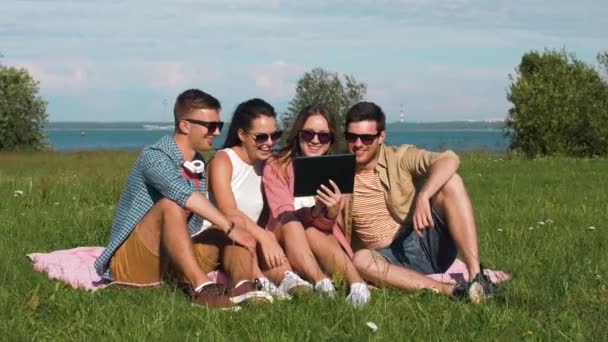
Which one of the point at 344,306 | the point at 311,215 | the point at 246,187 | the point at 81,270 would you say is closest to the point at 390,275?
the point at 311,215

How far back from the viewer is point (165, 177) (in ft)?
20.4

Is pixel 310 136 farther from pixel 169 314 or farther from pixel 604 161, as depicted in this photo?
pixel 604 161

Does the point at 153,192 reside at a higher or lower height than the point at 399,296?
higher

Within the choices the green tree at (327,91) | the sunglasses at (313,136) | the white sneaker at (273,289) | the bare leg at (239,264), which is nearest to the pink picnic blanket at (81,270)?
the bare leg at (239,264)

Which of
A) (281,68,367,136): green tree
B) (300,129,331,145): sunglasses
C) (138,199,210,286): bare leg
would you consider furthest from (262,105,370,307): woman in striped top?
(281,68,367,136): green tree

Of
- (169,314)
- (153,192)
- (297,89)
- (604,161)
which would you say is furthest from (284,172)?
(297,89)

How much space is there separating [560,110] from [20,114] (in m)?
20.7

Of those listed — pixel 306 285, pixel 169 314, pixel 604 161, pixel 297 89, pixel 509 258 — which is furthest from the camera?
pixel 297 89

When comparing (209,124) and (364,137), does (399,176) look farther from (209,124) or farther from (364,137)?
(209,124)

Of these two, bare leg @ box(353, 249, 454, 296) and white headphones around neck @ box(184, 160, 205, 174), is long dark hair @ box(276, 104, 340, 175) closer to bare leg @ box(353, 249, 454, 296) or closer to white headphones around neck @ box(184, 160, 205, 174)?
white headphones around neck @ box(184, 160, 205, 174)

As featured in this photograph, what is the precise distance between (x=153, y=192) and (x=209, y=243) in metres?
0.50

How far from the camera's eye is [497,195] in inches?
520

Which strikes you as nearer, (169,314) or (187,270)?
(169,314)

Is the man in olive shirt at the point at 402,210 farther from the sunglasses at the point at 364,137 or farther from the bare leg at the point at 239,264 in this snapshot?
the bare leg at the point at 239,264
